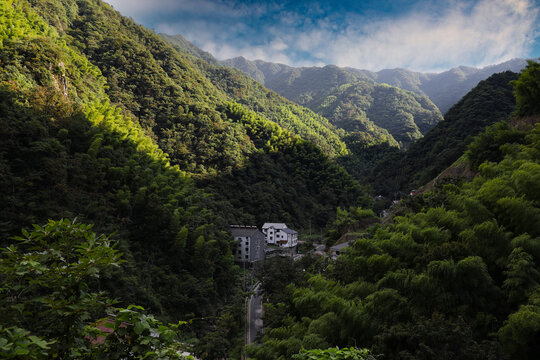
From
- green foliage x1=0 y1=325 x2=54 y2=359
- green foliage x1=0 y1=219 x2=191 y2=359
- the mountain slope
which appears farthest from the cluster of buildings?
green foliage x1=0 y1=325 x2=54 y2=359

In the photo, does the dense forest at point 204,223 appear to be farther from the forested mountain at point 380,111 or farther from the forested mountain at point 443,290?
the forested mountain at point 380,111

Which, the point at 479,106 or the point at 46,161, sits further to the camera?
the point at 479,106

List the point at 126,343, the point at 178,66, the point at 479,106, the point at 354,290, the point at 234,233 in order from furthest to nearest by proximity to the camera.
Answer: the point at 178,66
the point at 479,106
the point at 234,233
the point at 354,290
the point at 126,343

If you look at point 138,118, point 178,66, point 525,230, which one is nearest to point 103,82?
point 138,118

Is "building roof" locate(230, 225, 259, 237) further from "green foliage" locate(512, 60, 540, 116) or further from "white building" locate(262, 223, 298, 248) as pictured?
"green foliage" locate(512, 60, 540, 116)

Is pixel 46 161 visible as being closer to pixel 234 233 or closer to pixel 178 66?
pixel 234 233

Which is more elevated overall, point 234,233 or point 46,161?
point 46,161

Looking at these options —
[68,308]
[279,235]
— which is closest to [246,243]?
[279,235]
